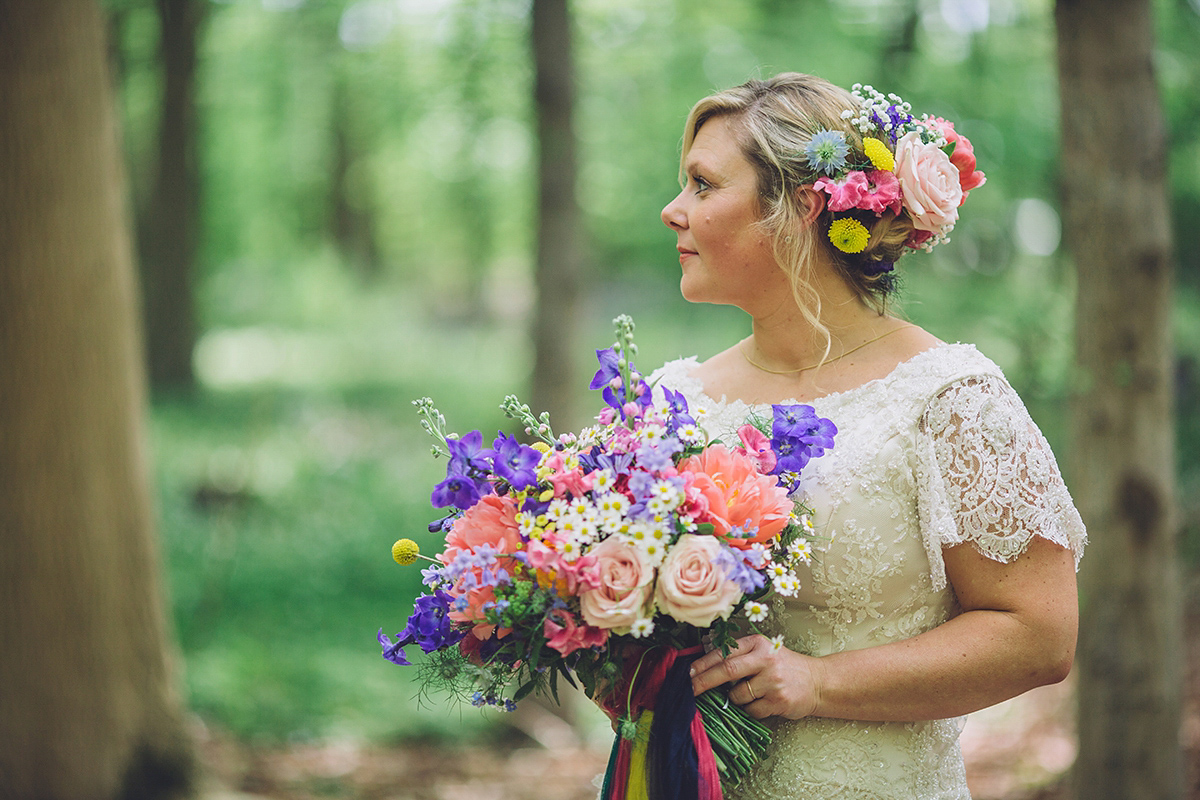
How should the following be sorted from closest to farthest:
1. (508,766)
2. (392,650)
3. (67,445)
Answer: (392,650), (67,445), (508,766)

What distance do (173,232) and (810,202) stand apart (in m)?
13.1

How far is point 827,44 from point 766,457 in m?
6.05

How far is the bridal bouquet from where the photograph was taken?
5.29ft

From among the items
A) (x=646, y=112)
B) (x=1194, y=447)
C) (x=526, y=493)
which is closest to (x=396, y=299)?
(x=646, y=112)

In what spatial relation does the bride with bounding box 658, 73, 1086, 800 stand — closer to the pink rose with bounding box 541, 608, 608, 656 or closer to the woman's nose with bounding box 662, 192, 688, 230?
the woman's nose with bounding box 662, 192, 688, 230

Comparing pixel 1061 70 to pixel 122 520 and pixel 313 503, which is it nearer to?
pixel 122 520

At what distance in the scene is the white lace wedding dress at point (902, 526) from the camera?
185 centimetres

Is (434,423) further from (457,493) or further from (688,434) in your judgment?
(688,434)

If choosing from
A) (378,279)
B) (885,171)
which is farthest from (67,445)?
(378,279)

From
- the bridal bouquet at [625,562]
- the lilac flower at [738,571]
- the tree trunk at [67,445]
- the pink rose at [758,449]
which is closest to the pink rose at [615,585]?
the bridal bouquet at [625,562]

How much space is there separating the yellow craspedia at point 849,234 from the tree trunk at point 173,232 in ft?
40.9

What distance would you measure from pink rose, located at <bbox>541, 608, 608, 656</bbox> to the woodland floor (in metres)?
3.46

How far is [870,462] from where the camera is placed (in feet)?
6.40

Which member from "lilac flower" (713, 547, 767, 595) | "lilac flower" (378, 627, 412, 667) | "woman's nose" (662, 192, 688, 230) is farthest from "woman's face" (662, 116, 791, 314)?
"lilac flower" (378, 627, 412, 667)
